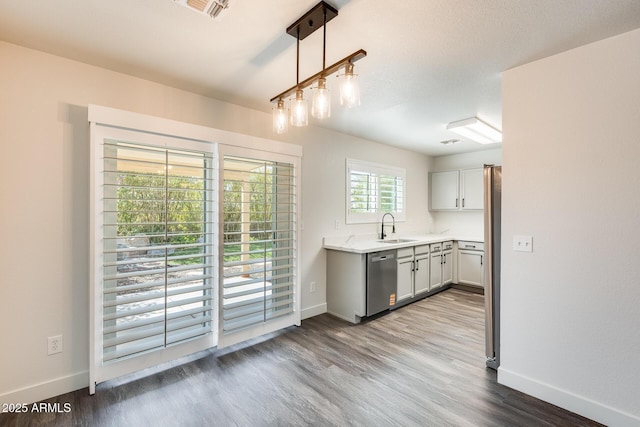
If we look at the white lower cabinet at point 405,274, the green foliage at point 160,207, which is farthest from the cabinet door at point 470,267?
the green foliage at point 160,207

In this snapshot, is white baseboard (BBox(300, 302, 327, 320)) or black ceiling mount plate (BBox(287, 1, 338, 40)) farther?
white baseboard (BBox(300, 302, 327, 320))

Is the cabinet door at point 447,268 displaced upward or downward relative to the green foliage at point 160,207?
downward

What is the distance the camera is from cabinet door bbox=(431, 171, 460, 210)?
5.30 metres

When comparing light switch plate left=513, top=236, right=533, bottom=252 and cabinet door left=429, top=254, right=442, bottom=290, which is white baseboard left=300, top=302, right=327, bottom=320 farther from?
light switch plate left=513, top=236, right=533, bottom=252

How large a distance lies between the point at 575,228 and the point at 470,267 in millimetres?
3002

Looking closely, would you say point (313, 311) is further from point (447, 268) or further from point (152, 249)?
point (447, 268)

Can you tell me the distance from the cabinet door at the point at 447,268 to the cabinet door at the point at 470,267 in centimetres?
14

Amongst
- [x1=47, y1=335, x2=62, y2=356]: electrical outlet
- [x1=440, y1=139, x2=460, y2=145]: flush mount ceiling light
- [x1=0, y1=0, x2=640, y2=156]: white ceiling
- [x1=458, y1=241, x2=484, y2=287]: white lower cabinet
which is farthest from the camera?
[x1=458, y1=241, x2=484, y2=287]: white lower cabinet

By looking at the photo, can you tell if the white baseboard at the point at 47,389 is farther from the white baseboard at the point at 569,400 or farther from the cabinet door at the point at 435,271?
the cabinet door at the point at 435,271

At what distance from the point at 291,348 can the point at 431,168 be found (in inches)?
179

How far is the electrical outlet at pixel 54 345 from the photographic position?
6.80 feet

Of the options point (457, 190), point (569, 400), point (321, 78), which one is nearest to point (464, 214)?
point (457, 190)

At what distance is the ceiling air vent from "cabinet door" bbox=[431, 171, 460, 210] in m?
4.84

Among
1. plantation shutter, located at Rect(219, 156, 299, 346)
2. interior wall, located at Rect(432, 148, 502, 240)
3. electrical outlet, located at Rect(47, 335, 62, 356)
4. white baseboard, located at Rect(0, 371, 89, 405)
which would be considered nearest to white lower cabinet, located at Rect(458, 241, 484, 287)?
interior wall, located at Rect(432, 148, 502, 240)
